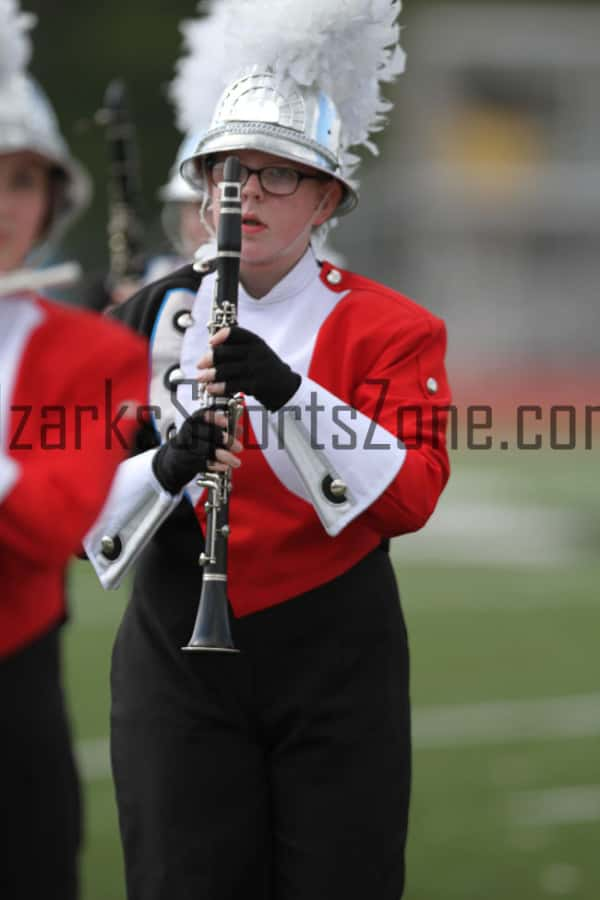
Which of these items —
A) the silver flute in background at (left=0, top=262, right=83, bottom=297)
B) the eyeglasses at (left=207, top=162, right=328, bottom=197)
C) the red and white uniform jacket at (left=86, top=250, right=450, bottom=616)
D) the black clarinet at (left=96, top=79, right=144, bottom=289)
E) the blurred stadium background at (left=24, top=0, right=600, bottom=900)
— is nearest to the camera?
the silver flute in background at (left=0, top=262, right=83, bottom=297)

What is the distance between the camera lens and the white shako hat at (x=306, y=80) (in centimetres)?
341

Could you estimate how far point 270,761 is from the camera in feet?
11.2

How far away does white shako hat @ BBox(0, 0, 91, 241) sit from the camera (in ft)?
8.62

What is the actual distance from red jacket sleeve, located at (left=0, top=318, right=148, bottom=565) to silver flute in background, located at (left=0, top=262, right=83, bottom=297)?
3.7 inches

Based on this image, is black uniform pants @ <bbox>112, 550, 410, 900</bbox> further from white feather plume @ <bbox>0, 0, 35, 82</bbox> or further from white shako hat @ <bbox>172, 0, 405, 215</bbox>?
white feather plume @ <bbox>0, 0, 35, 82</bbox>

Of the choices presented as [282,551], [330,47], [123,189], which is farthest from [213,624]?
[123,189]

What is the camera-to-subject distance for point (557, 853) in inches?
230

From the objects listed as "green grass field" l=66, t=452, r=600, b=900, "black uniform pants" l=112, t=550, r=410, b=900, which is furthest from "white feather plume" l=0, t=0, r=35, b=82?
"green grass field" l=66, t=452, r=600, b=900

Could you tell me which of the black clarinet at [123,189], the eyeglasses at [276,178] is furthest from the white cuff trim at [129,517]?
the black clarinet at [123,189]

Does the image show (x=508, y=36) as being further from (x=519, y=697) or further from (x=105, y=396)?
(x=105, y=396)

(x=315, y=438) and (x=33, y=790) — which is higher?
(x=315, y=438)

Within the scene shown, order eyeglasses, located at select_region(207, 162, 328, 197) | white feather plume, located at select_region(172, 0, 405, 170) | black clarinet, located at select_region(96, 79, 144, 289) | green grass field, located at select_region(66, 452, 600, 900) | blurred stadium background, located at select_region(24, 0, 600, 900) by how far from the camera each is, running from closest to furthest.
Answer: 1. eyeglasses, located at select_region(207, 162, 328, 197)
2. white feather plume, located at select_region(172, 0, 405, 170)
3. green grass field, located at select_region(66, 452, 600, 900)
4. blurred stadium background, located at select_region(24, 0, 600, 900)
5. black clarinet, located at select_region(96, 79, 144, 289)

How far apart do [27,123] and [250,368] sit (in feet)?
2.34

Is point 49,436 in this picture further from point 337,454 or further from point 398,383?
point 398,383
